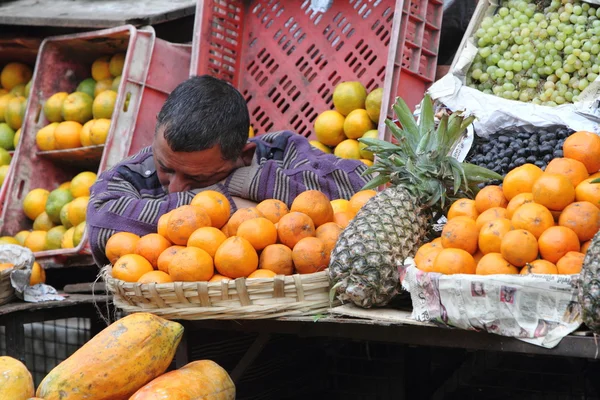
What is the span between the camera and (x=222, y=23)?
4.96 m

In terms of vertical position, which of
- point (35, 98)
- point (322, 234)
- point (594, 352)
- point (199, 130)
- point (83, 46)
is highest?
point (83, 46)

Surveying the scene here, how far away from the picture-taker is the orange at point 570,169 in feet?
7.97

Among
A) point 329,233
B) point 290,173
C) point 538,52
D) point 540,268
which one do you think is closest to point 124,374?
point 329,233

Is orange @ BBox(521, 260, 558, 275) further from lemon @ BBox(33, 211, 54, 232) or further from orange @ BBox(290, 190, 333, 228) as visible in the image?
lemon @ BBox(33, 211, 54, 232)

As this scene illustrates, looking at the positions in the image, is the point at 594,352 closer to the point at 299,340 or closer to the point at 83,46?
the point at 299,340

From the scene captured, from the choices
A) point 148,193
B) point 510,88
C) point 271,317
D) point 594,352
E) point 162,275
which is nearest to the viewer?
point 594,352

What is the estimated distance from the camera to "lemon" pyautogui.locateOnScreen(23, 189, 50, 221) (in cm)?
512

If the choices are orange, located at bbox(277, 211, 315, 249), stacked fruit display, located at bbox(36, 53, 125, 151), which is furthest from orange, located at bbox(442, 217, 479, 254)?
stacked fruit display, located at bbox(36, 53, 125, 151)

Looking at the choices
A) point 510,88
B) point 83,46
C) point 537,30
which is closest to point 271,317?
point 510,88

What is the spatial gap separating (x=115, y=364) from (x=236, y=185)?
1219 millimetres

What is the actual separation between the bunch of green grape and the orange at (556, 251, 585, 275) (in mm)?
Answer: 1646

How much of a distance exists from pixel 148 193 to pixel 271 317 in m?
1.23

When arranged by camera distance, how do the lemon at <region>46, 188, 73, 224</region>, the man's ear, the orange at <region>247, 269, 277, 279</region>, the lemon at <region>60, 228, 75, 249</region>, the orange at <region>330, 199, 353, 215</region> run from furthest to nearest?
1. the lemon at <region>46, 188, 73, 224</region>
2. the lemon at <region>60, 228, 75, 249</region>
3. the man's ear
4. the orange at <region>330, 199, 353, 215</region>
5. the orange at <region>247, 269, 277, 279</region>

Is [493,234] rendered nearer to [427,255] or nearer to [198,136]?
[427,255]
